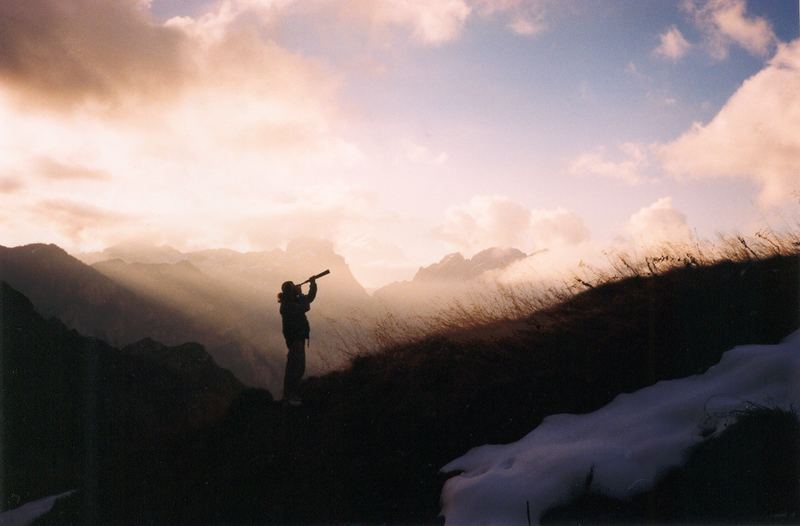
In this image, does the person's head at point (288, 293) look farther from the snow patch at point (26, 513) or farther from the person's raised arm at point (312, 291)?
the snow patch at point (26, 513)

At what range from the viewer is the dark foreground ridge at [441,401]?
21.3 ft

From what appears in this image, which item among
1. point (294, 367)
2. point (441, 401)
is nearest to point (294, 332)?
point (294, 367)

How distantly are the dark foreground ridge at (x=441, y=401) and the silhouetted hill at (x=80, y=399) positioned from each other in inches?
80.2

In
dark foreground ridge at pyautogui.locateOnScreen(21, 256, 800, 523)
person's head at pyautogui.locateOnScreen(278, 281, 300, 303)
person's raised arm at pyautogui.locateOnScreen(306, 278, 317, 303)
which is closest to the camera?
dark foreground ridge at pyautogui.locateOnScreen(21, 256, 800, 523)

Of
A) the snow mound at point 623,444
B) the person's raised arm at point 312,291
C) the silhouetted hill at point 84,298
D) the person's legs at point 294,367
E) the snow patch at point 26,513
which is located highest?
the silhouetted hill at point 84,298

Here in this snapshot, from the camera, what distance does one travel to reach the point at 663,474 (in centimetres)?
426

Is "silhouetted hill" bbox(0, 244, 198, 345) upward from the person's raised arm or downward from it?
upward

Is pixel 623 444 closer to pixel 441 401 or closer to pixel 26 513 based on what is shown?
pixel 441 401

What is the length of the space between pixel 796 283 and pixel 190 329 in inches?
6925

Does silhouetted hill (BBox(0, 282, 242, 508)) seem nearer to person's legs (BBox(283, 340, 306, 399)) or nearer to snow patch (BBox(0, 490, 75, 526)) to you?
snow patch (BBox(0, 490, 75, 526))

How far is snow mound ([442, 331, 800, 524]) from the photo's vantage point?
14.4ft

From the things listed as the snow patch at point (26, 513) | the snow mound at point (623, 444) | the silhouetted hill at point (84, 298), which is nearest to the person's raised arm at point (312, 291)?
the snow mound at point (623, 444)

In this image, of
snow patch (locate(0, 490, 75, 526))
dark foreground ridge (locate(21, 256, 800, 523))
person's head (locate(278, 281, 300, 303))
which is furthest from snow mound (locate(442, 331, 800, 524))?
snow patch (locate(0, 490, 75, 526))

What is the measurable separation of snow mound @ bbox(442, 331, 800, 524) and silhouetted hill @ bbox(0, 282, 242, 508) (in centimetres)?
677
